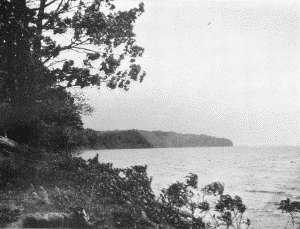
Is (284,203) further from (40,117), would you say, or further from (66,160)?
(40,117)

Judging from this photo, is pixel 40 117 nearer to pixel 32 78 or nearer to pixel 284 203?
pixel 32 78

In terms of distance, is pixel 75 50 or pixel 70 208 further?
pixel 75 50

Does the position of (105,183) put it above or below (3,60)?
below

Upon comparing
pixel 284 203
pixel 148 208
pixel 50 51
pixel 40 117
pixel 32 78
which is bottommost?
pixel 148 208

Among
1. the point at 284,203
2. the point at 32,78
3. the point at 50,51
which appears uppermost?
the point at 50,51

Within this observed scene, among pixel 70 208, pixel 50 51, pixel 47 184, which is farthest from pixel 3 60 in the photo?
pixel 70 208

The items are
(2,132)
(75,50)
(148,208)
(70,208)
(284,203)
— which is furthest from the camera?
(75,50)

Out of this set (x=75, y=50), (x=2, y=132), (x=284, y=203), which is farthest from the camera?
(x=75, y=50)

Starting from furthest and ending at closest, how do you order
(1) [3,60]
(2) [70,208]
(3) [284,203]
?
(1) [3,60] < (3) [284,203] < (2) [70,208]

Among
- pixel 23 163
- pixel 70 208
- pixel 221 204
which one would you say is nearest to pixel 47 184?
pixel 23 163
